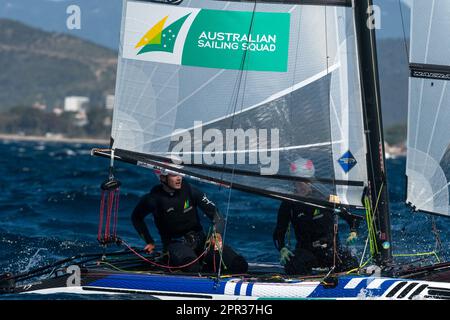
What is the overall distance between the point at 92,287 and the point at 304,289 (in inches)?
75.7

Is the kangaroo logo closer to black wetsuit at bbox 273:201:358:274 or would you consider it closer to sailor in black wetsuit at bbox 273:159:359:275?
sailor in black wetsuit at bbox 273:159:359:275

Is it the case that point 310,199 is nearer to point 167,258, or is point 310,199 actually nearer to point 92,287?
point 167,258

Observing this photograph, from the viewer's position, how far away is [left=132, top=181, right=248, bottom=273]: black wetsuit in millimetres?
8453

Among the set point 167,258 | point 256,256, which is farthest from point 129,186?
point 167,258

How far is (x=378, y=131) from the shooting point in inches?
317

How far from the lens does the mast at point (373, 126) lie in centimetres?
798

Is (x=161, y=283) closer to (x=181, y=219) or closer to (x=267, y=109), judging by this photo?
(x=181, y=219)

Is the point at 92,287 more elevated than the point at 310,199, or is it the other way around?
the point at 310,199

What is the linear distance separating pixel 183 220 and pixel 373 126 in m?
2.10

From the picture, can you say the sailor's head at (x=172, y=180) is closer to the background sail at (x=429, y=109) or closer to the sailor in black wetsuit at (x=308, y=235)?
the sailor in black wetsuit at (x=308, y=235)

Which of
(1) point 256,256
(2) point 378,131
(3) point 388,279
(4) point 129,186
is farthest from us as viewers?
(4) point 129,186

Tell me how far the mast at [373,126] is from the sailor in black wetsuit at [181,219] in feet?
4.62

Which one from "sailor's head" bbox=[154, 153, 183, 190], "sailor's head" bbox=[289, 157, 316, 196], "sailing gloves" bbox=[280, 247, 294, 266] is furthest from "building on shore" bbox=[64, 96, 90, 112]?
"sailor's head" bbox=[289, 157, 316, 196]

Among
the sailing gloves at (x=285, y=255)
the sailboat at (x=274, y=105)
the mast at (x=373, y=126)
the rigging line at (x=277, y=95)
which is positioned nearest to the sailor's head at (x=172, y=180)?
the sailboat at (x=274, y=105)
